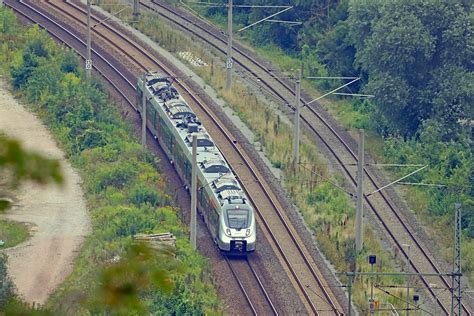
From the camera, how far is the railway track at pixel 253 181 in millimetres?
42281

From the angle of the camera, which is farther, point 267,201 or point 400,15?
point 400,15

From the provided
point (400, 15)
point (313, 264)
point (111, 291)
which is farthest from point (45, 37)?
point (111, 291)

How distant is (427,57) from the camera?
57.9 m

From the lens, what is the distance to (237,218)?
144ft

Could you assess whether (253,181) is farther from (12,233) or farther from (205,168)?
(12,233)

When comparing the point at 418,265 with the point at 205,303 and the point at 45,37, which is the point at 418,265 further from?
the point at 45,37

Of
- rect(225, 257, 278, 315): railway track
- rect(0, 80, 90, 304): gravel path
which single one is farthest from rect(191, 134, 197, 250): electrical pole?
rect(0, 80, 90, 304): gravel path

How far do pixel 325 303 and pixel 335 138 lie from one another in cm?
2039

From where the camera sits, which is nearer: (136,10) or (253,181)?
(253,181)

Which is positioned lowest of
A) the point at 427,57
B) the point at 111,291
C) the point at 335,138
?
the point at 335,138

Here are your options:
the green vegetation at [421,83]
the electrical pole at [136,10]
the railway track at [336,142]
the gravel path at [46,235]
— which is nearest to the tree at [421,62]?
the green vegetation at [421,83]

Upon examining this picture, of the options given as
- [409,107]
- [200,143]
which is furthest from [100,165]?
[409,107]

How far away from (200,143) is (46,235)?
7.91 m

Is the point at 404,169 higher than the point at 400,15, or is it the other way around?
the point at 400,15
